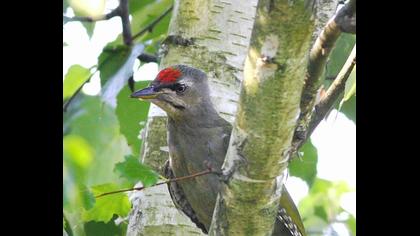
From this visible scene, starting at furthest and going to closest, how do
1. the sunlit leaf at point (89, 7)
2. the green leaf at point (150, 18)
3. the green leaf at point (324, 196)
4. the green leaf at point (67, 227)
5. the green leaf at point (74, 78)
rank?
the green leaf at point (324, 196) < the green leaf at point (150, 18) < the green leaf at point (74, 78) < the sunlit leaf at point (89, 7) < the green leaf at point (67, 227)

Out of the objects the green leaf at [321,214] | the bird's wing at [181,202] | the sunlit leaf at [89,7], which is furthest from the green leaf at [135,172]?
the green leaf at [321,214]

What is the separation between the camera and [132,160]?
2369mm

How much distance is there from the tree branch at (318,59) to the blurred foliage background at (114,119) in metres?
0.17

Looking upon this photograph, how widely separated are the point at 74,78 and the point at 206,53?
84 cm

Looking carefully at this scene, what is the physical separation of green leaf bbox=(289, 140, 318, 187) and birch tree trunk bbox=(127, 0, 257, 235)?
2.42ft

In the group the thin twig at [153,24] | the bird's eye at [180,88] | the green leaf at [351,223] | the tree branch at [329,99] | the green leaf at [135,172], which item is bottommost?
the green leaf at [351,223]

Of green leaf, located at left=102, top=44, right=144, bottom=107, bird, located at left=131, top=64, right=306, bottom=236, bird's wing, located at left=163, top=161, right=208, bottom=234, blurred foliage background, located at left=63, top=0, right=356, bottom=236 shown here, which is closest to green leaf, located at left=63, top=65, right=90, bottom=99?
blurred foliage background, located at left=63, top=0, right=356, bottom=236

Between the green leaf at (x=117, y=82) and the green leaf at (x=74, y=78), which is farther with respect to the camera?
the green leaf at (x=74, y=78)

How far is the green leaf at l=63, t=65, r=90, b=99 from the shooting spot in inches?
148

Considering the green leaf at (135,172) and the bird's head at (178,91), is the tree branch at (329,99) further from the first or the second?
the bird's head at (178,91)

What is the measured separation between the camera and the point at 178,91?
316 centimetres

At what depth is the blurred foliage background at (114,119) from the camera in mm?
2737

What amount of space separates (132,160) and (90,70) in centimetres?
151

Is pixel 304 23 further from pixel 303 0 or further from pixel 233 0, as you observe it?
pixel 233 0
